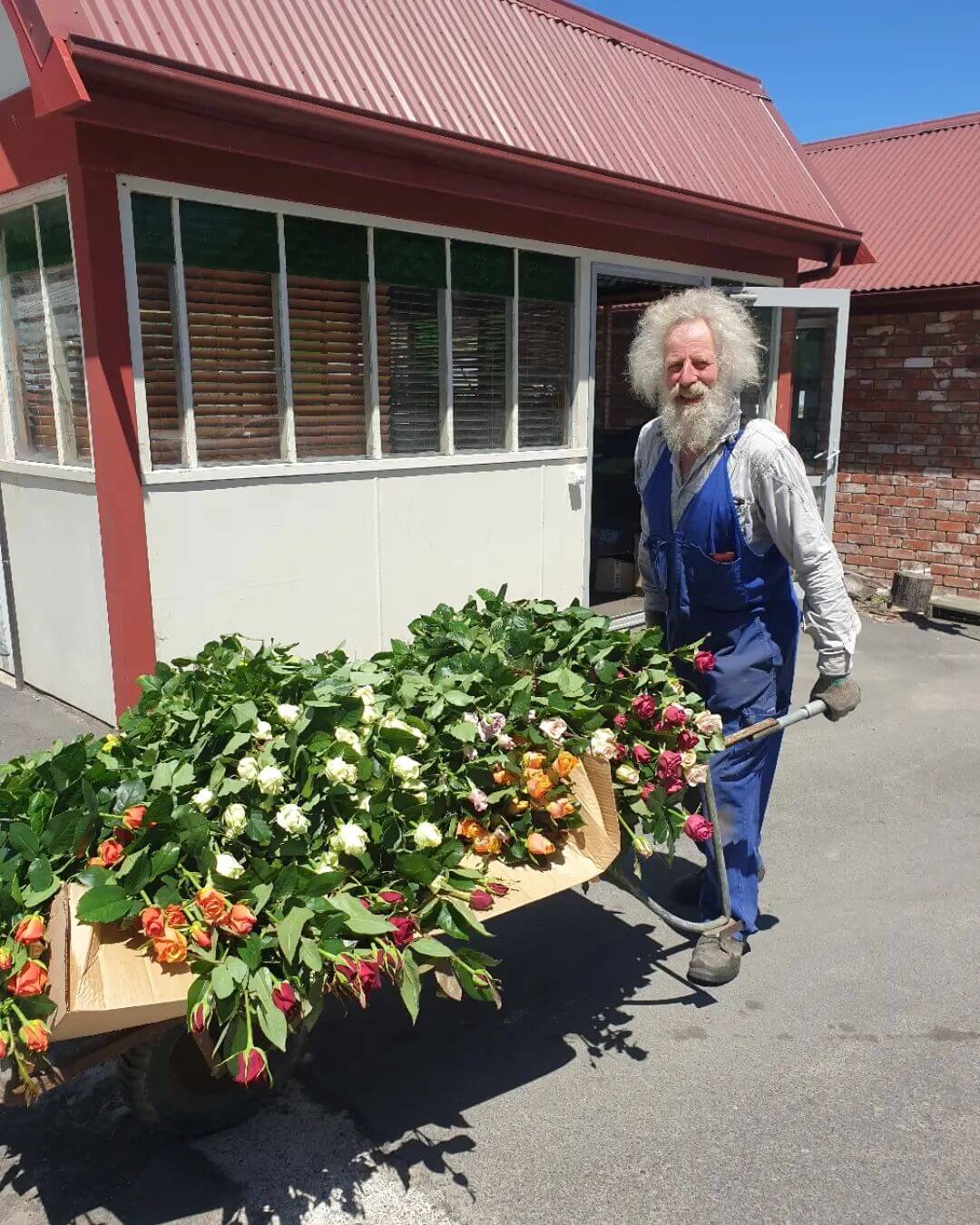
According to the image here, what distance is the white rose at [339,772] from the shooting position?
7.65 feet

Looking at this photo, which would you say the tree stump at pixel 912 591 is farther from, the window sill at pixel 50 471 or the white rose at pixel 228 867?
the white rose at pixel 228 867

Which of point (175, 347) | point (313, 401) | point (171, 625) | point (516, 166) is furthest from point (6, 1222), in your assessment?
point (516, 166)

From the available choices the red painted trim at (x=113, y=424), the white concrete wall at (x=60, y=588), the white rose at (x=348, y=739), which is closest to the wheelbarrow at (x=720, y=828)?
the white rose at (x=348, y=739)

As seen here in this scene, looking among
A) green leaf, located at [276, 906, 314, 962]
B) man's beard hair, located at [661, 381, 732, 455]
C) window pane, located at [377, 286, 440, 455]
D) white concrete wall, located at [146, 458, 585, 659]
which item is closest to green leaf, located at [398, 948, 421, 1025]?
green leaf, located at [276, 906, 314, 962]

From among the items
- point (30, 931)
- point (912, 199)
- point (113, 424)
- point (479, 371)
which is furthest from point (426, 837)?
point (912, 199)

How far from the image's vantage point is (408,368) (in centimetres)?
628

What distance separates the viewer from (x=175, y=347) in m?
5.12

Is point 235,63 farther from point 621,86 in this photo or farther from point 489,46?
point 621,86

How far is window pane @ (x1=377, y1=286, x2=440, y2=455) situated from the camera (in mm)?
6098

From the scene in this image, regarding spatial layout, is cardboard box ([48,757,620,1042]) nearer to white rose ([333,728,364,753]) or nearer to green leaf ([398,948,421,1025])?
green leaf ([398,948,421,1025])

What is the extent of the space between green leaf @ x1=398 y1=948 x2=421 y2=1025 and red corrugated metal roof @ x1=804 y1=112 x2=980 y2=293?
8.54 meters

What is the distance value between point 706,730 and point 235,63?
3728 millimetres

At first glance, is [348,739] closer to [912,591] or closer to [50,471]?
[50,471]

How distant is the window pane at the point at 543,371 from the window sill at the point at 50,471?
116 inches
